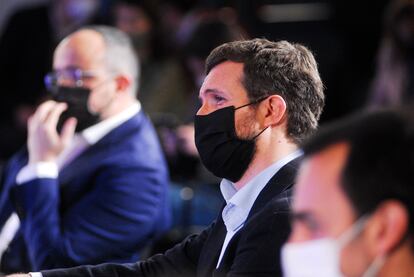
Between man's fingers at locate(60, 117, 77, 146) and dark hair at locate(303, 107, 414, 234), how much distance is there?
2359mm

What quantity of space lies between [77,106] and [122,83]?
0.24m

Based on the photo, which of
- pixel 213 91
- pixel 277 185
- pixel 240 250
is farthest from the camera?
pixel 213 91

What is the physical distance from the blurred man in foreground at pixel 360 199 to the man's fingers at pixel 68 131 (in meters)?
2.26

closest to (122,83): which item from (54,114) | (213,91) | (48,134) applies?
(54,114)

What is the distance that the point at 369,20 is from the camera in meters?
7.72

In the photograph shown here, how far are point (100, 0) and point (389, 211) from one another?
546cm

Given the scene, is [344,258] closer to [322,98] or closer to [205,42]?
[322,98]

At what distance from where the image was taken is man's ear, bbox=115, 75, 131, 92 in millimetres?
4434

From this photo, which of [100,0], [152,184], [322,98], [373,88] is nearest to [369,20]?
[373,88]

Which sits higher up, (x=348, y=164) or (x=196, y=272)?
(x=348, y=164)

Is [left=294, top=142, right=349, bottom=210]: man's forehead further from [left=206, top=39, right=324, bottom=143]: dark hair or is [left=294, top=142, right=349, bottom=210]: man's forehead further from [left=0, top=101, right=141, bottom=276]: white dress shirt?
[left=0, top=101, right=141, bottom=276]: white dress shirt

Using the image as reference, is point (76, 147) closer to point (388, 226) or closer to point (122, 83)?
point (122, 83)

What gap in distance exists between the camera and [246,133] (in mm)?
3037

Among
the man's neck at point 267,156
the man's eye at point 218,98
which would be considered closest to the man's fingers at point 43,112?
the man's eye at point 218,98
